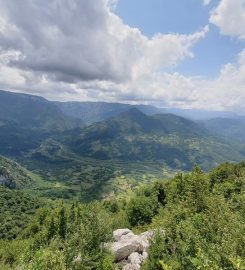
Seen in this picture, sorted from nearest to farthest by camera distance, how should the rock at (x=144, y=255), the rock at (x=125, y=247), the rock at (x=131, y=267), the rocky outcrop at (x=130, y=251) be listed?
the rock at (x=131, y=267), the rocky outcrop at (x=130, y=251), the rock at (x=144, y=255), the rock at (x=125, y=247)

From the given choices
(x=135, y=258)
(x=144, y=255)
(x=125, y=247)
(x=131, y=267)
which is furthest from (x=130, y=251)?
(x=131, y=267)

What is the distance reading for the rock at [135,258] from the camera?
2667 inches

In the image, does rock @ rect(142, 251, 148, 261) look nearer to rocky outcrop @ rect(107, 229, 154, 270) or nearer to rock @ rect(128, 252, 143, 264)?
rocky outcrop @ rect(107, 229, 154, 270)

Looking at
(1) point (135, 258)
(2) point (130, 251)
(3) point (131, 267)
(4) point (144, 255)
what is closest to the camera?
(3) point (131, 267)

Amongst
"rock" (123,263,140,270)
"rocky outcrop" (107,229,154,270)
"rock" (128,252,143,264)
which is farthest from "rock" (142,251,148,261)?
"rock" (123,263,140,270)

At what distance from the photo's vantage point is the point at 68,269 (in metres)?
46.9

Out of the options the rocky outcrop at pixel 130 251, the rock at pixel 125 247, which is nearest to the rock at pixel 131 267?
the rocky outcrop at pixel 130 251

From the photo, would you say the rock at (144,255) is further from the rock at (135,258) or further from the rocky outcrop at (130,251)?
the rock at (135,258)

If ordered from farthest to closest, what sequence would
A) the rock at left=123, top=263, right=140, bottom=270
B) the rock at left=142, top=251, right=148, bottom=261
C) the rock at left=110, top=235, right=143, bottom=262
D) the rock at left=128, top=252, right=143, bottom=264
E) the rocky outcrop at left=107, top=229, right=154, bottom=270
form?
the rock at left=110, top=235, right=143, bottom=262, the rock at left=142, top=251, right=148, bottom=261, the rock at left=128, top=252, right=143, bottom=264, the rocky outcrop at left=107, top=229, right=154, bottom=270, the rock at left=123, top=263, right=140, bottom=270

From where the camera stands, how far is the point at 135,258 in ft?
226

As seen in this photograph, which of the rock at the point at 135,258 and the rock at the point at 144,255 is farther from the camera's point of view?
the rock at the point at 144,255

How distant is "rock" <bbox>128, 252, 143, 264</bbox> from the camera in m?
67.7

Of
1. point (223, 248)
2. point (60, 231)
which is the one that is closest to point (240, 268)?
point (223, 248)

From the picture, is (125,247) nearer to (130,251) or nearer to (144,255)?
(130,251)
